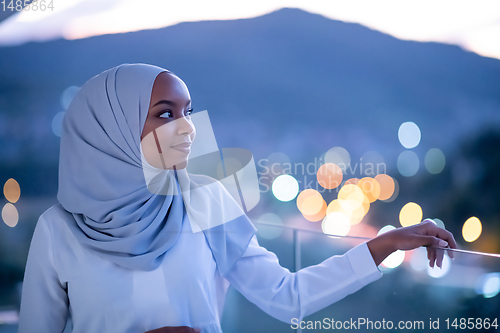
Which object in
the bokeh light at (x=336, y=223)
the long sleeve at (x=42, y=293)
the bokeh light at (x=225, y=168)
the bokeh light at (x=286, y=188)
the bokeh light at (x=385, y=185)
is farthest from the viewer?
the bokeh light at (x=385, y=185)

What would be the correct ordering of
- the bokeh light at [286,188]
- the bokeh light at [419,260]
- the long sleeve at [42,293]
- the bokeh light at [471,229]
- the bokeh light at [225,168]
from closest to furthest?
the long sleeve at [42,293], the bokeh light at [419,260], the bokeh light at [225,168], the bokeh light at [286,188], the bokeh light at [471,229]

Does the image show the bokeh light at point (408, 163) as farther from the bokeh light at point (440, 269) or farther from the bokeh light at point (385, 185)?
the bokeh light at point (440, 269)

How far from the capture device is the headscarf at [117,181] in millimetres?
684

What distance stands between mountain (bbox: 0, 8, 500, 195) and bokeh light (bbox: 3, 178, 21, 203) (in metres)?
1.01

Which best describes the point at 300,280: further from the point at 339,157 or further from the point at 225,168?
the point at 339,157

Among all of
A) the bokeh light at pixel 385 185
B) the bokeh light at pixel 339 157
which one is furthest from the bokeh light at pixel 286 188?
the bokeh light at pixel 385 185

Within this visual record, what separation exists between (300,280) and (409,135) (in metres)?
1.93

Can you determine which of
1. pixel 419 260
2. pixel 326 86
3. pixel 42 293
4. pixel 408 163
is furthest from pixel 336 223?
A: pixel 42 293

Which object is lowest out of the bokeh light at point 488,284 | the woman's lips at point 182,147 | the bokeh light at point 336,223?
the bokeh light at point 336,223

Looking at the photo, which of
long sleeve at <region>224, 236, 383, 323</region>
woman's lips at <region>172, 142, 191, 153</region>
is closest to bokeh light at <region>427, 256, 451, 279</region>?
long sleeve at <region>224, 236, 383, 323</region>

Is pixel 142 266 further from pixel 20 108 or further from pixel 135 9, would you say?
pixel 135 9

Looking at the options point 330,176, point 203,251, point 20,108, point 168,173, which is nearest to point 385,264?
point 203,251

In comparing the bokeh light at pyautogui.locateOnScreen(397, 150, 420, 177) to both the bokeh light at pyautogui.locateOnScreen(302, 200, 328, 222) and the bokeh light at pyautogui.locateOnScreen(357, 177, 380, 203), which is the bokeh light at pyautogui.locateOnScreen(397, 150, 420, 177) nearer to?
the bokeh light at pyautogui.locateOnScreen(357, 177, 380, 203)

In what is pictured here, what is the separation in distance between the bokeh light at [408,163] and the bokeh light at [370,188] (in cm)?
18
